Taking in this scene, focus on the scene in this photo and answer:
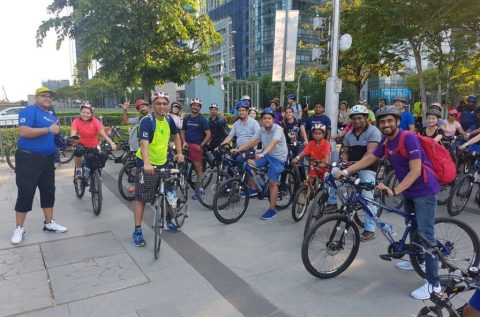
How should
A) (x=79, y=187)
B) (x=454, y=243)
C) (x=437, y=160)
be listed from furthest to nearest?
(x=79, y=187) < (x=454, y=243) < (x=437, y=160)

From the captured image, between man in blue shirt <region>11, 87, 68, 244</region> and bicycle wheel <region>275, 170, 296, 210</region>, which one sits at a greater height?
man in blue shirt <region>11, 87, 68, 244</region>

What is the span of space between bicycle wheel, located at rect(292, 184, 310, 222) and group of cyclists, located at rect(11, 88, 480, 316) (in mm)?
192

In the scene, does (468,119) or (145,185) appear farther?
(468,119)

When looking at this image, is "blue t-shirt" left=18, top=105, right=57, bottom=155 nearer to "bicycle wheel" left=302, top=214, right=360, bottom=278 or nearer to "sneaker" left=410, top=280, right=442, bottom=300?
"bicycle wheel" left=302, top=214, right=360, bottom=278

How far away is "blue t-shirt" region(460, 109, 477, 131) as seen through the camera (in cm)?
916

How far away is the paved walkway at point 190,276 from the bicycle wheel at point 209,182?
2.51ft

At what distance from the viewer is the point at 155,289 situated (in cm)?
377

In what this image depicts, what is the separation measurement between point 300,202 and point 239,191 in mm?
963

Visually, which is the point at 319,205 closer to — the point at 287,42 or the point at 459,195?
the point at 459,195

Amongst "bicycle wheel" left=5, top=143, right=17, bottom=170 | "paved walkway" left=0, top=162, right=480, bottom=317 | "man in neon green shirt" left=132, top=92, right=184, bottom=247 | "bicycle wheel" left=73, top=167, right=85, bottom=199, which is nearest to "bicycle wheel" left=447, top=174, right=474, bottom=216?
"paved walkway" left=0, top=162, right=480, bottom=317

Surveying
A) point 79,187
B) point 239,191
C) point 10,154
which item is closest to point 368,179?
point 239,191

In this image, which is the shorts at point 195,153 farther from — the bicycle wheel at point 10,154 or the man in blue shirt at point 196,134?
the bicycle wheel at point 10,154

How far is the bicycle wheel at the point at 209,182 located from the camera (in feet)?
21.0

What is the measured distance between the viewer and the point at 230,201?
5801mm
